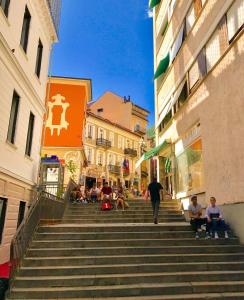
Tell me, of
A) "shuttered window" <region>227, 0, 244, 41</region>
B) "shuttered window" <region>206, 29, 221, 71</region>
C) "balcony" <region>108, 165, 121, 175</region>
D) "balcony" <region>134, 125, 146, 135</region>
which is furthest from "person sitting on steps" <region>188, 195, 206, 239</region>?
"balcony" <region>134, 125, 146, 135</region>

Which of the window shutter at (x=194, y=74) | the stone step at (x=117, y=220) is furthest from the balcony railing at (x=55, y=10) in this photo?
the stone step at (x=117, y=220)

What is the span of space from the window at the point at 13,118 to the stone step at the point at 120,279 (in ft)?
17.1

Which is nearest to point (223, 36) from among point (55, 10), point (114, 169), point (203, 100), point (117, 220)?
point (203, 100)

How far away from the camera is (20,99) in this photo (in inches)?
414

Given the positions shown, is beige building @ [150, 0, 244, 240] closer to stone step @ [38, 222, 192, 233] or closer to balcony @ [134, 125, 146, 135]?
stone step @ [38, 222, 192, 233]

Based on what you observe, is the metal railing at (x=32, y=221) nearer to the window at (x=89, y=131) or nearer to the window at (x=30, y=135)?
the window at (x=30, y=135)

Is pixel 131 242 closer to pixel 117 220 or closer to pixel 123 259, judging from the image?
pixel 123 259

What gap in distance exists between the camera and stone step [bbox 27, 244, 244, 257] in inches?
298

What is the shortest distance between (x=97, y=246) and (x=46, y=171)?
9096mm

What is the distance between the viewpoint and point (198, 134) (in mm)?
12156

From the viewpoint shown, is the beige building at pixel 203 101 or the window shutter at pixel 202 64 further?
the window shutter at pixel 202 64

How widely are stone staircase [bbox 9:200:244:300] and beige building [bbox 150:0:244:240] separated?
1994 mm

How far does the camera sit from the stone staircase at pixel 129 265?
588 cm

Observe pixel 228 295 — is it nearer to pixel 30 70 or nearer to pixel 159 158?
pixel 30 70
